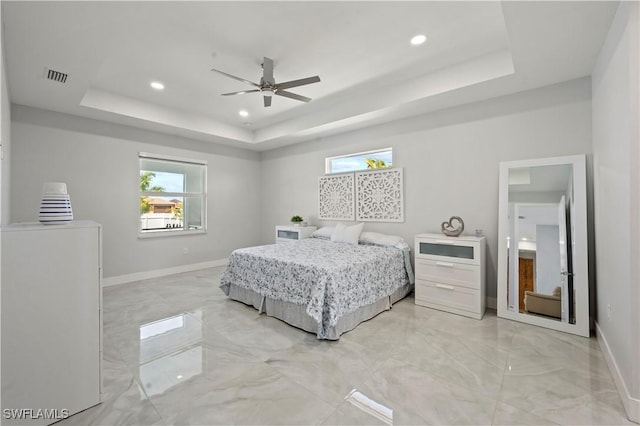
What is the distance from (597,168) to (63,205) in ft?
13.9

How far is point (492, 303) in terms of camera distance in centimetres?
343

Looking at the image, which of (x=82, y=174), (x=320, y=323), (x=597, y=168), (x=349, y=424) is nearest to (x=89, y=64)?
(x=82, y=174)

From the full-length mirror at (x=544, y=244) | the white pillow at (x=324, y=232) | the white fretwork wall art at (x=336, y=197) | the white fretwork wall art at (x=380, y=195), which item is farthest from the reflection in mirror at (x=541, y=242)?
the white pillow at (x=324, y=232)

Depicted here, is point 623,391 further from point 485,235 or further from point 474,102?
point 474,102

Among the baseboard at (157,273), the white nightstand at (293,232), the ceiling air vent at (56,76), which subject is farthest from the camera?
the white nightstand at (293,232)

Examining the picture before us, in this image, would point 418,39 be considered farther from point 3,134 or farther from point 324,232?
point 3,134

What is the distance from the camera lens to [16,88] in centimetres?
313

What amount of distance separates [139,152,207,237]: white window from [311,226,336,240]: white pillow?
234 cm

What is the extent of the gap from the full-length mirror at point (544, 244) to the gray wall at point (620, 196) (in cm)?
22

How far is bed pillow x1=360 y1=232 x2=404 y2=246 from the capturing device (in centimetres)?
397

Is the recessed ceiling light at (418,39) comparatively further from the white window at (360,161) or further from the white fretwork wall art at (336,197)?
the white fretwork wall art at (336,197)

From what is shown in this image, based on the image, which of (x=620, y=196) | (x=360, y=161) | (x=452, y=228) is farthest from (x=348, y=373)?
(x=360, y=161)

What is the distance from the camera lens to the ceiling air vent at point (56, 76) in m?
2.79

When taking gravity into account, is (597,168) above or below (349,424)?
above
